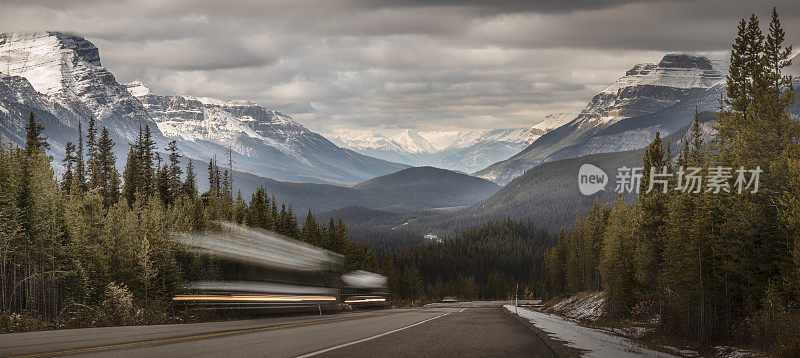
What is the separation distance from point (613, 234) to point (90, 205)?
54.8m

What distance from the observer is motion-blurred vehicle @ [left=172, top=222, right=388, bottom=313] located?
3158cm

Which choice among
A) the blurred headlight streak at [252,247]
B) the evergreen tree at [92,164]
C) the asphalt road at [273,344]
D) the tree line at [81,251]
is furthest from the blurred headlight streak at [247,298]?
the evergreen tree at [92,164]

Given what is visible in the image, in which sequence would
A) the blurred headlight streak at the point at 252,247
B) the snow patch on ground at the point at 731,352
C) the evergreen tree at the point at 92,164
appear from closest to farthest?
the snow patch on ground at the point at 731,352 → the blurred headlight streak at the point at 252,247 → the evergreen tree at the point at 92,164

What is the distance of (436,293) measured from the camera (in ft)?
636

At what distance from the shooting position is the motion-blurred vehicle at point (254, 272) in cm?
3158

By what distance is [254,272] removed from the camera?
31938 mm

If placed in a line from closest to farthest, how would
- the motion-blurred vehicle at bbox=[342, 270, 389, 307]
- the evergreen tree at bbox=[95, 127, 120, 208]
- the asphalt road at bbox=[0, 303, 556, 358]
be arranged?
the asphalt road at bbox=[0, 303, 556, 358] < the motion-blurred vehicle at bbox=[342, 270, 389, 307] < the evergreen tree at bbox=[95, 127, 120, 208]

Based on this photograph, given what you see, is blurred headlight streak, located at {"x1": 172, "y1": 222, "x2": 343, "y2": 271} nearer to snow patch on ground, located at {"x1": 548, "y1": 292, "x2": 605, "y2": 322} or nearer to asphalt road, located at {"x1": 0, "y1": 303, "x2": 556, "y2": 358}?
asphalt road, located at {"x1": 0, "y1": 303, "x2": 556, "y2": 358}

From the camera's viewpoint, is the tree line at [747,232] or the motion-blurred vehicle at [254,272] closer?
the tree line at [747,232]

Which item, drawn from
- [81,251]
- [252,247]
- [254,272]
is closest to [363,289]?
[252,247]

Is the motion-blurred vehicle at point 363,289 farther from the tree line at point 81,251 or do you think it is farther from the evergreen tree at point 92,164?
the evergreen tree at point 92,164

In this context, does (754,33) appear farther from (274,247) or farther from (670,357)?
(274,247)

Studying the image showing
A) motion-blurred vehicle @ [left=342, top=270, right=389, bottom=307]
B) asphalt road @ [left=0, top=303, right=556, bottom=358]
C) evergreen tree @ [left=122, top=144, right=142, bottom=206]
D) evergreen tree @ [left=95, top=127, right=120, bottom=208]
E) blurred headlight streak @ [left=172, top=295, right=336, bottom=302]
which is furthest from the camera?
evergreen tree @ [left=122, top=144, right=142, bottom=206]

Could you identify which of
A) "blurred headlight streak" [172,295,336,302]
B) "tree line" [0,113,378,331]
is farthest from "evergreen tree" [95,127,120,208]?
"blurred headlight streak" [172,295,336,302]
